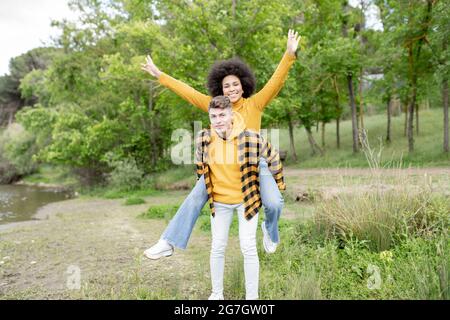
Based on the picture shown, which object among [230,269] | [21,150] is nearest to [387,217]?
[230,269]

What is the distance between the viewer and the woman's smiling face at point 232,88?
3469 millimetres

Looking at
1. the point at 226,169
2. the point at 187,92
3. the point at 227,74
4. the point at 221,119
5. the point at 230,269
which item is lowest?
the point at 230,269

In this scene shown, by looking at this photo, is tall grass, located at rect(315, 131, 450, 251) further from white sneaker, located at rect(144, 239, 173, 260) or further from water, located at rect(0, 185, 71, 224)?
water, located at rect(0, 185, 71, 224)

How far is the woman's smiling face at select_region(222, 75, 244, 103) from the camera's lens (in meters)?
3.47

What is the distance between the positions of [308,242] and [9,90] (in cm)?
4063

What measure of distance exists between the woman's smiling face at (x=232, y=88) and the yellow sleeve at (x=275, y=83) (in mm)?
143

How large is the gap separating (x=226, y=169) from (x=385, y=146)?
17.3 m

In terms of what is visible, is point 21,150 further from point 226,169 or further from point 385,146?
point 226,169

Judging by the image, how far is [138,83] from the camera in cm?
1694

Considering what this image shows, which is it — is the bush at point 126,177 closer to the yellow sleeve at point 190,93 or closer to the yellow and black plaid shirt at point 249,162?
the yellow sleeve at point 190,93

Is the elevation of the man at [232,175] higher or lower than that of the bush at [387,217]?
higher

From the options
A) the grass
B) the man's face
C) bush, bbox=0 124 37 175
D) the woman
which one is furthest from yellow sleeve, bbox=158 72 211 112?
bush, bbox=0 124 37 175

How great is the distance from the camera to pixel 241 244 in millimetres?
3051

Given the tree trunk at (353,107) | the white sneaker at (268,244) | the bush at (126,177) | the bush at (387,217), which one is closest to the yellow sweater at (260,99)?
the white sneaker at (268,244)
